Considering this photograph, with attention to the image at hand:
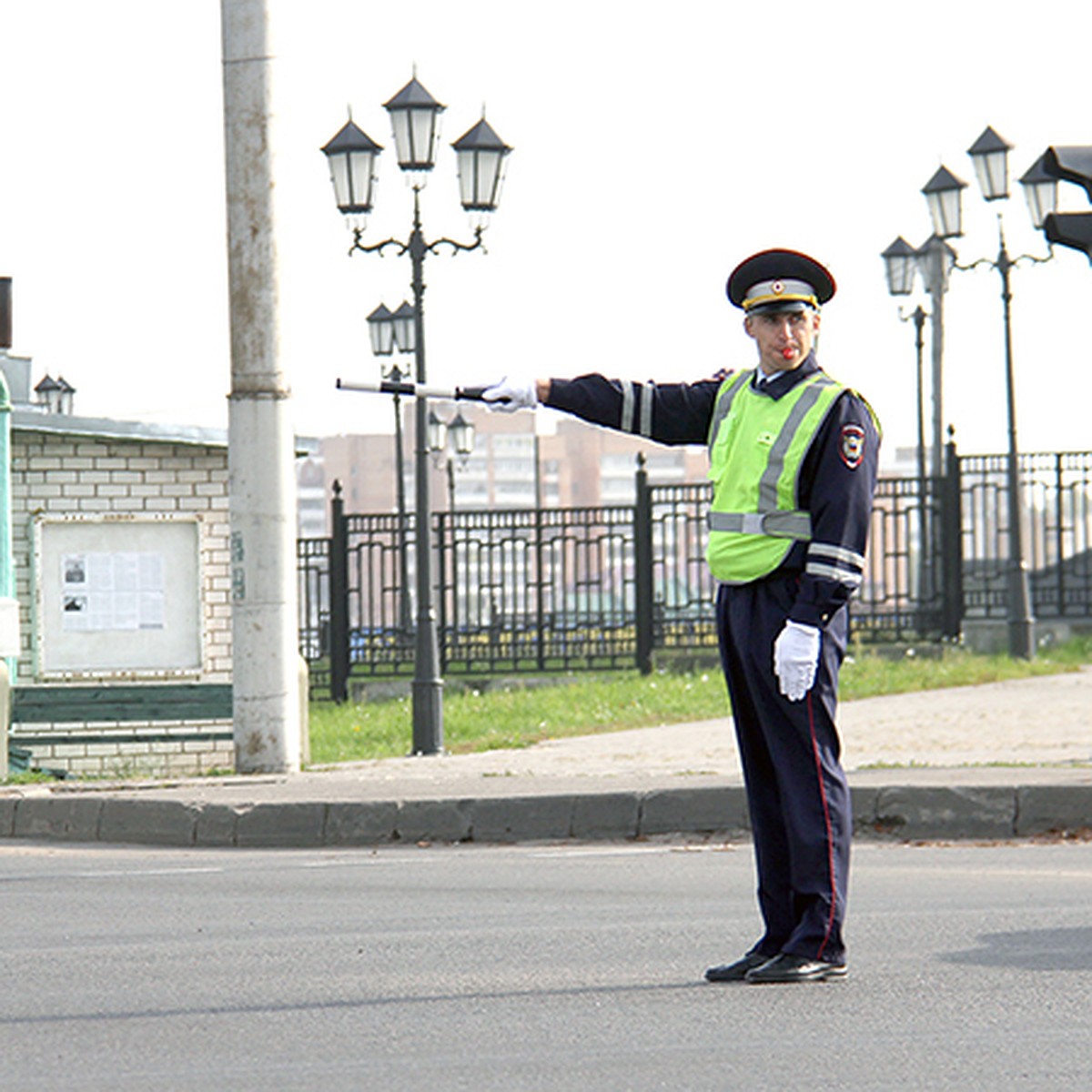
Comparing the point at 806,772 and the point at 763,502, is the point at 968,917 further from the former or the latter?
the point at 763,502

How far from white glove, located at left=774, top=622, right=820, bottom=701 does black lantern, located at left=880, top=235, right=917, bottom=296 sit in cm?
2429

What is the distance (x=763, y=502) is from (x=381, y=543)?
55.7 ft

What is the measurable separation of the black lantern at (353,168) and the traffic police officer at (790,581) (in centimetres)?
1145

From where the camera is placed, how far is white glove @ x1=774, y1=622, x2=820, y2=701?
5.49 meters

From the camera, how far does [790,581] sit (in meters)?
5.63

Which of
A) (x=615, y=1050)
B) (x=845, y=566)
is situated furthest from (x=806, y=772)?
(x=615, y=1050)

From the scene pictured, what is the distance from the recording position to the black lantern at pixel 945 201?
24578mm

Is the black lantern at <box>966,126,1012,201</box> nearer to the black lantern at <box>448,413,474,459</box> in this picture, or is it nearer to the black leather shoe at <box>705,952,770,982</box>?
the black lantern at <box>448,413,474,459</box>

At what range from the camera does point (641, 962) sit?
19.9 ft

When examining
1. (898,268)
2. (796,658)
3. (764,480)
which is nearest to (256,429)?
(764,480)

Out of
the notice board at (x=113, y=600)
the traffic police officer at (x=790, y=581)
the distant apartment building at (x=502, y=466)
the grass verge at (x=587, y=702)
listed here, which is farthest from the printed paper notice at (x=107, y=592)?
the distant apartment building at (x=502, y=466)

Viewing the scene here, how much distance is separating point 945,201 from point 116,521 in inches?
536

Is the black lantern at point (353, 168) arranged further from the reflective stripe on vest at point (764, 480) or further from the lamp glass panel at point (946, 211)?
the reflective stripe on vest at point (764, 480)

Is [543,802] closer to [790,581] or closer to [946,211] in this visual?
[790,581]
